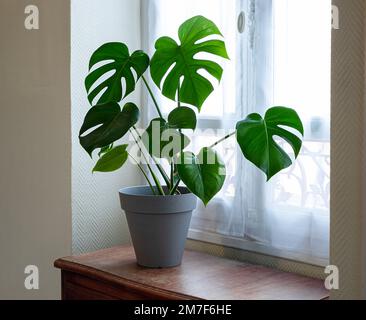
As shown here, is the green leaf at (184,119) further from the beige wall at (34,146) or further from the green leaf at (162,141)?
the beige wall at (34,146)

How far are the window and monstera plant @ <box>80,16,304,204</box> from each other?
14 centimetres

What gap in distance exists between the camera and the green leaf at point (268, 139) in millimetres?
1574

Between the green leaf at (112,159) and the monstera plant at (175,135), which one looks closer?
the monstera plant at (175,135)

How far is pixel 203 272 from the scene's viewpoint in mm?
1806

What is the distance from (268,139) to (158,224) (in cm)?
41

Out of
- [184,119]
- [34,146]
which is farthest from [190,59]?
[34,146]

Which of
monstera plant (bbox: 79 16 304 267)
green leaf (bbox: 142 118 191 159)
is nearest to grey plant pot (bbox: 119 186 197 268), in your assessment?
monstera plant (bbox: 79 16 304 267)

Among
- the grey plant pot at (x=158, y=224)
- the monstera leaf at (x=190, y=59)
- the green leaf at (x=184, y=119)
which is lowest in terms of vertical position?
the grey plant pot at (x=158, y=224)

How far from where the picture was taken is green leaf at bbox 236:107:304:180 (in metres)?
1.57

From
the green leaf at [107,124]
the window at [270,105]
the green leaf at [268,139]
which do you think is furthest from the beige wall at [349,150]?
the green leaf at [107,124]

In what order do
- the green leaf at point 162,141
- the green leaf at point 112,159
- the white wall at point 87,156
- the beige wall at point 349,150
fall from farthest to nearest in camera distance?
1. the white wall at point 87,156
2. the green leaf at point 112,159
3. the green leaf at point 162,141
4. the beige wall at point 349,150

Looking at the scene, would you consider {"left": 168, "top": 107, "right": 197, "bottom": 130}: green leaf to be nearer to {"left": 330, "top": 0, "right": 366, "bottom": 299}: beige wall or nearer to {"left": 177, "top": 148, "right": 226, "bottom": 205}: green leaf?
{"left": 177, "top": 148, "right": 226, "bottom": 205}: green leaf
